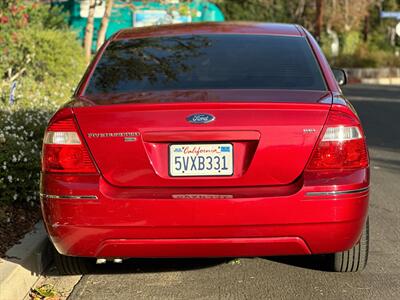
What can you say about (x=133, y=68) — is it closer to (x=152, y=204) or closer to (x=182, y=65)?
(x=182, y=65)

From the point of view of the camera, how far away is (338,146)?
12.6ft

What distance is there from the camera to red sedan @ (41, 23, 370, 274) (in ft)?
12.4

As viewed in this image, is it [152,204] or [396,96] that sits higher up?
[152,204]

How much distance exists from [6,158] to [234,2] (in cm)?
2952

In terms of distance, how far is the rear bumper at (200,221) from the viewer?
12.4 feet

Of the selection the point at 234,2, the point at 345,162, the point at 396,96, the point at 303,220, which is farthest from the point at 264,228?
the point at 234,2

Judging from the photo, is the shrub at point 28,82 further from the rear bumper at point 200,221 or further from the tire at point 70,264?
the rear bumper at point 200,221

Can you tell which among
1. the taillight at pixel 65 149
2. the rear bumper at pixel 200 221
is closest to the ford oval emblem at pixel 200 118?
the rear bumper at pixel 200 221

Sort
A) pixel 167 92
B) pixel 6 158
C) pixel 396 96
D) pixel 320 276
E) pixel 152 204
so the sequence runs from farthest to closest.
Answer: pixel 396 96, pixel 6 158, pixel 320 276, pixel 167 92, pixel 152 204

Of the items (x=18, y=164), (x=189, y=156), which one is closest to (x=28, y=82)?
(x=18, y=164)

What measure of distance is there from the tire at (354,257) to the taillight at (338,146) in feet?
2.35

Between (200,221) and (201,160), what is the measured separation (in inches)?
13.5

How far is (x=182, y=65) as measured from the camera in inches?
181

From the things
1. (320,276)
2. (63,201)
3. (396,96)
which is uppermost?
(63,201)
